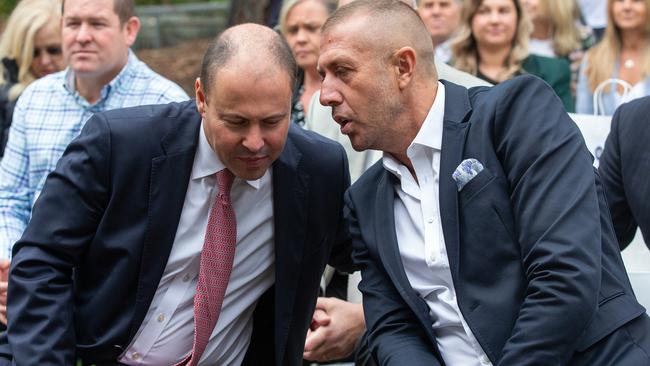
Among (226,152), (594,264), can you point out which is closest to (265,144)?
(226,152)

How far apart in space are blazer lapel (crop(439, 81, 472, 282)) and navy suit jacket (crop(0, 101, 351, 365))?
639 mm

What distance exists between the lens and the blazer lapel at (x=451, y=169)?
12.6ft

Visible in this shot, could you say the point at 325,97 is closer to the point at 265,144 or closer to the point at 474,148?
the point at 265,144

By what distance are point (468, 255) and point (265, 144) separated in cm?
80

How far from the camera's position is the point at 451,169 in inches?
152

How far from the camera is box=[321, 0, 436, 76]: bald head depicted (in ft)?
13.1

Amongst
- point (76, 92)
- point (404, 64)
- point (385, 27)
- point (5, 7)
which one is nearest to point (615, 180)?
point (404, 64)

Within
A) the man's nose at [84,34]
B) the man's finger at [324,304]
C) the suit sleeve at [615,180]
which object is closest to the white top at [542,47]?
the man's nose at [84,34]

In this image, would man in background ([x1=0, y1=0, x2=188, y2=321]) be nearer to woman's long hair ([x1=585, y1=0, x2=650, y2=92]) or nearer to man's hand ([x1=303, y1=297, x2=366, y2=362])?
man's hand ([x1=303, y1=297, x2=366, y2=362])

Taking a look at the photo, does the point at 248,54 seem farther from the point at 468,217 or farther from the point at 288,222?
the point at 468,217

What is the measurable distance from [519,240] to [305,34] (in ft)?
11.0

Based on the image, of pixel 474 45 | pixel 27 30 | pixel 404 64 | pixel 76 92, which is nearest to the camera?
pixel 404 64

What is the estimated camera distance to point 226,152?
3986 mm

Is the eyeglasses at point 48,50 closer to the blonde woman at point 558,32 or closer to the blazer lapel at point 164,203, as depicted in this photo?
the blonde woman at point 558,32
